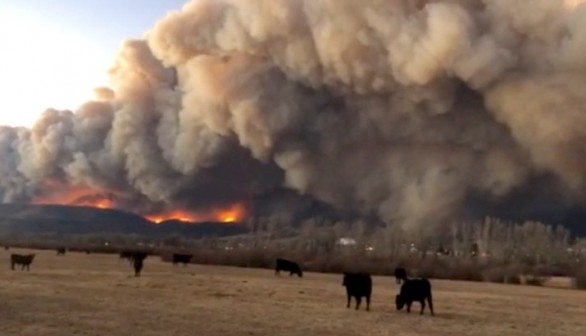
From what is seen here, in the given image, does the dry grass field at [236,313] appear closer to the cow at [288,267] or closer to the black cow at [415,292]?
the black cow at [415,292]

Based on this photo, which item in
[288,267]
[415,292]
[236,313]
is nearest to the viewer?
[236,313]

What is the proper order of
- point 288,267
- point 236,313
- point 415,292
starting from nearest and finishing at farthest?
point 236,313 < point 415,292 < point 288,267

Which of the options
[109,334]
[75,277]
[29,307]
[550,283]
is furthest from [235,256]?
[109,334]

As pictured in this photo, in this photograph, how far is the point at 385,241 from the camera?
128 m

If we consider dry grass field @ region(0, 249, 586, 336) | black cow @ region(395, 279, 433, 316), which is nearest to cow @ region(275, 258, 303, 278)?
dry grass field @ region(0, 249, 586, 336)

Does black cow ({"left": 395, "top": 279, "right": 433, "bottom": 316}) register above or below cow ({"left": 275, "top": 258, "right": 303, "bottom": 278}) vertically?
below

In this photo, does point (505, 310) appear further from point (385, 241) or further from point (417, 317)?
point (385, 241)

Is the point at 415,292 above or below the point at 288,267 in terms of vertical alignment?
below

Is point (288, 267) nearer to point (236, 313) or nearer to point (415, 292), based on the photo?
point (415, 292)

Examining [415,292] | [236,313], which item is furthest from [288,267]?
[236,313]

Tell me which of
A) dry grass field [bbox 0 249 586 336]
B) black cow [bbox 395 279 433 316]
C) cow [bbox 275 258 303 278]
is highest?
cow [bbox 275 258 303 278]

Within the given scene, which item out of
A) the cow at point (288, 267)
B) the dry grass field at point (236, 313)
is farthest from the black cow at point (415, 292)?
the cow at point (288, 267)

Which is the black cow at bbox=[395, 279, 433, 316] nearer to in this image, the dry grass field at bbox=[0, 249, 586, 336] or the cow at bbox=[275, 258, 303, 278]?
the dry grass field at bbox=[0, 249, 586, 336]

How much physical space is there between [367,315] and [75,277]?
65.1 feet
